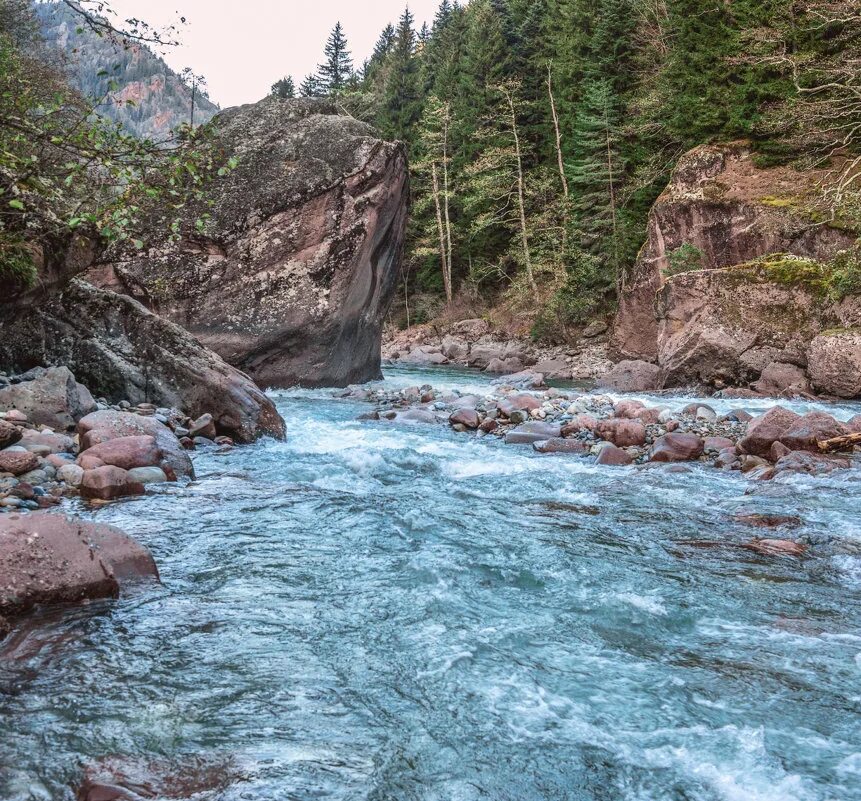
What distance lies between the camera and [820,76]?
16.9 meters

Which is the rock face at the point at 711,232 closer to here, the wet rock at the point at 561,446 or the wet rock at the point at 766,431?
the wet rock at the point at 766,431

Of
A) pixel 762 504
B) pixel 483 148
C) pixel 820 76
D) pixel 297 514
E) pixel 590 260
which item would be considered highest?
pixel 483 148

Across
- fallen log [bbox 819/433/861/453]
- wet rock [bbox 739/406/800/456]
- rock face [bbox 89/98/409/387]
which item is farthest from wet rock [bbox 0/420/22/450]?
fallen log [bbox 819/433/861/453]

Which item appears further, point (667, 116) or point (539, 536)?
point (667, 116)

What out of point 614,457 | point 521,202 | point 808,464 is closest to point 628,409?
Answer: point 614,457

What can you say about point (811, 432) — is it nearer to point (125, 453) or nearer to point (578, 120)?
point (125, 453)

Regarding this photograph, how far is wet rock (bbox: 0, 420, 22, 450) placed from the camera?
6.13 metres

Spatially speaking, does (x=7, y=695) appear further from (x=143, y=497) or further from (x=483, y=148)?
(x=483, y=148)

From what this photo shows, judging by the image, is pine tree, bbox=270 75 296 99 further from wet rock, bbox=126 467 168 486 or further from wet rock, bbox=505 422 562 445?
wet rock, bbox=126 467 168 486

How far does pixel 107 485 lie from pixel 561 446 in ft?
19.2

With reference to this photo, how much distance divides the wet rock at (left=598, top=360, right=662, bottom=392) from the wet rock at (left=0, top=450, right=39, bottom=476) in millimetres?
14509

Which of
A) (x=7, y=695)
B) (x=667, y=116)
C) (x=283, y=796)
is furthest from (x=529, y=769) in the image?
(x=667, y=116)

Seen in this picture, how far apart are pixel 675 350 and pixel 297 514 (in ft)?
43.9

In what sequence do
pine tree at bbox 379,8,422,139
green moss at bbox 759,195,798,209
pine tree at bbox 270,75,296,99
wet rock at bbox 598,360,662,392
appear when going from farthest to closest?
pine tree at bbox 270,75,296,99 → pine tree at bbox 379,8,422,139 → green moss at bbox 759,195,798,209 → wet rock at bbox 598,360,662,392
